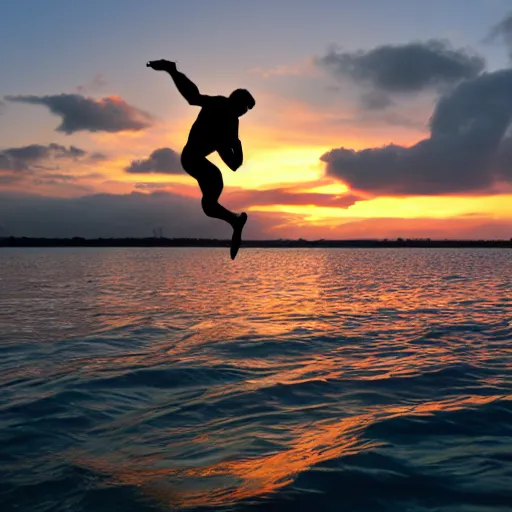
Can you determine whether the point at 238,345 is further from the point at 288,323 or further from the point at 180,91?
the point at 180,91

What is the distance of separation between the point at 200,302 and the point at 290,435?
837 inches

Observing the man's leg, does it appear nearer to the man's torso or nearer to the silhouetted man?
the silhouetted man

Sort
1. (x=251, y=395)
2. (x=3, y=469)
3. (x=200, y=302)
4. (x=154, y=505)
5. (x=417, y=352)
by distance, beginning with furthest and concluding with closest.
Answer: (x=200, y=302)
(x=417, y=352)
(x=251, y=395)
(x=3, y=469)
(x=154, y=505)

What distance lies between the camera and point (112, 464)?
7551 millimetres

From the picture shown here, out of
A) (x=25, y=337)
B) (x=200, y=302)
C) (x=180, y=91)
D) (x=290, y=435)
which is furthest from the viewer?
(x=200, y=302)

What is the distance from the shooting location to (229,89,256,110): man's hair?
4.96m

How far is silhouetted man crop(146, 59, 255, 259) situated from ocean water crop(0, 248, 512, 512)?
375cm

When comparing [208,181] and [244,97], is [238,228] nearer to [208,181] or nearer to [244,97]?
[208,181]

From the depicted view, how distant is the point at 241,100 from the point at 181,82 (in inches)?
22.3

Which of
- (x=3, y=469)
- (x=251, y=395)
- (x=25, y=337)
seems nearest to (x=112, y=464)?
(x=3, y=469)

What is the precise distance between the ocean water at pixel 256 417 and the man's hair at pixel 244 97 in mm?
4425

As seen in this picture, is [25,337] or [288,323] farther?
[288,323]

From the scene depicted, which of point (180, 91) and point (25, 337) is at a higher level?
point (180, 91)

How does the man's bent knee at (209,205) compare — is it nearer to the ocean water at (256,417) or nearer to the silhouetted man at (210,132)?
the silhouetted man at (210,132)
